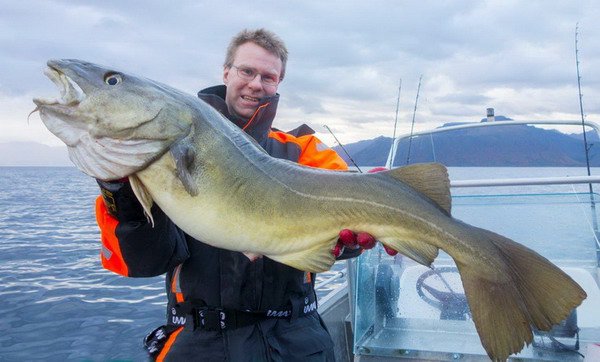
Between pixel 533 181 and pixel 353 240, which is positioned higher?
pixel 533 181

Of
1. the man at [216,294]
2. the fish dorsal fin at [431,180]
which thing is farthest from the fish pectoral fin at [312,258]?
the fish dorsal fin at [431,180]

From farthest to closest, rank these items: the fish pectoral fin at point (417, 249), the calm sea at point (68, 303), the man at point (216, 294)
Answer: the calm sea at point (68, 303), the man at point (216, 294), the fish pectoral fin at point (417, 249)

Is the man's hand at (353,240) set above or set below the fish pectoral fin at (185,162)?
below

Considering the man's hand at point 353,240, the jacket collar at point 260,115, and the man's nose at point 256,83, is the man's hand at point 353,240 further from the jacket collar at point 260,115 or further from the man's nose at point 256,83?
the man's nose at point 256,83

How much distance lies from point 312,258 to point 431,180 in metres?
0.78

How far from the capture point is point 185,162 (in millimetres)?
2533

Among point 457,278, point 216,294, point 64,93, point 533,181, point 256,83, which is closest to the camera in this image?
point 64,93

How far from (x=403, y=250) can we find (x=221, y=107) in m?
1.83

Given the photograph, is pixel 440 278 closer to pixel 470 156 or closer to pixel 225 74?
pixel 225 74

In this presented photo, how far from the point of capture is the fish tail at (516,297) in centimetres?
255

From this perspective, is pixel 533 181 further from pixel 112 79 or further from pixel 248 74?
pixel 112 79

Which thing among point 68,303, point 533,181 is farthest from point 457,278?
point 68,303

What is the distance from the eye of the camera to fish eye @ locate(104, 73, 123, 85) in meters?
2.57

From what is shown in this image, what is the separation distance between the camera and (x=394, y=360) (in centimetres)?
459
